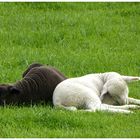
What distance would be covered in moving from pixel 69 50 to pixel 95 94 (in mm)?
4609

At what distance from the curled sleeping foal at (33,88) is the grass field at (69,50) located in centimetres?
Answer: 42

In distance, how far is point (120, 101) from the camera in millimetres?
10391

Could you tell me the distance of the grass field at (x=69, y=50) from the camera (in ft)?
28.6

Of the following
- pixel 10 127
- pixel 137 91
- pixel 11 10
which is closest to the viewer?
pixel 10 127

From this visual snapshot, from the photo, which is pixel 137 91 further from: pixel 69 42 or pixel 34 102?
pixel 69 42

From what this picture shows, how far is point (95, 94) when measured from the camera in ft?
33.8

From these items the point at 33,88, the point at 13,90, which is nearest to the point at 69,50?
the point at 33,88

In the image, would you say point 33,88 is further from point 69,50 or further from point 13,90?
point 69,50

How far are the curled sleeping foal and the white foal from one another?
26 centimetres

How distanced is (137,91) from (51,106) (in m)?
2.02

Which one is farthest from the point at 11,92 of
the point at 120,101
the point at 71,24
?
the point at 71,24

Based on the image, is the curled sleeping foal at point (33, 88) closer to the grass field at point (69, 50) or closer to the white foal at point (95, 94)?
the white foal at point (95, 94)

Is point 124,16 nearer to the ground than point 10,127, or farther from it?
farther from it

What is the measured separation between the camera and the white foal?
1000cm
